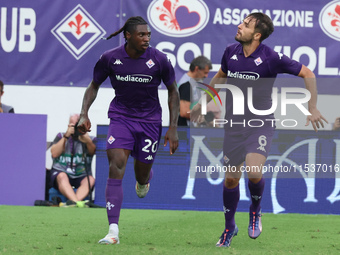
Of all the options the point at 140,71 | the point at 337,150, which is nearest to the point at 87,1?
the point at 337,150

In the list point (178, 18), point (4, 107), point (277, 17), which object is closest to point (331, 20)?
point (277, 17)

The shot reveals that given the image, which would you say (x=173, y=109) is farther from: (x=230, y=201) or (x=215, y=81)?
(x=230, y=201)

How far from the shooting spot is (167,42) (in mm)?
Result: 12555

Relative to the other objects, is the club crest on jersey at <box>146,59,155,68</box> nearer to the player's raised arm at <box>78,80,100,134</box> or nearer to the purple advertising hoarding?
the player's raised arm at <box>78,80,100,134</box>

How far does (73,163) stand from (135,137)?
4575 millimetres

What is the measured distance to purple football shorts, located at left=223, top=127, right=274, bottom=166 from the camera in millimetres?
6875

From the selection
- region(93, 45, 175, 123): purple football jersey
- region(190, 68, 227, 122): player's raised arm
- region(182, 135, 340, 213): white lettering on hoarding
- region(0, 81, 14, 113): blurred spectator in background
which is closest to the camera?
region(93, 45, 175, 123): purple football jersey

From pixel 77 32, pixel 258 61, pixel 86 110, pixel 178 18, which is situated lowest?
pixel 86 110

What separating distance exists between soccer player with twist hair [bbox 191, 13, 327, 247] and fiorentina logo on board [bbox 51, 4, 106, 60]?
19.2 ft

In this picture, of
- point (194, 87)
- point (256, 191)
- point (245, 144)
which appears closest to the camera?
point (245, 144)

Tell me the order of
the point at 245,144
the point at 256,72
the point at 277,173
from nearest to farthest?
the point at 256,72, the point at 245,144, the point at 277,173

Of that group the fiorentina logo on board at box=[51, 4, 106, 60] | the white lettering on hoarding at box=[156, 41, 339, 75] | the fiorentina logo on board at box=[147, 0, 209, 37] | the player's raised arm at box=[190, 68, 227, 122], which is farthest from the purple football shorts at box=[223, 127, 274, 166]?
the fiorentina logo on board at box=[51, 4, 106, 60]

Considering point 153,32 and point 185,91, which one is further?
point 153,32

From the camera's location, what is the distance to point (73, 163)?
37.5 feet
